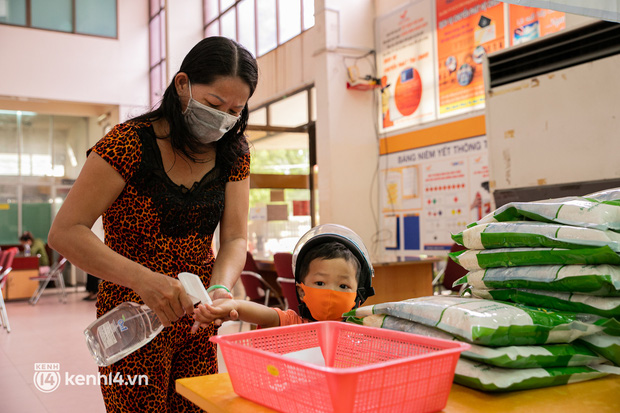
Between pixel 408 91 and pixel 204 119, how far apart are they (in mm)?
5028

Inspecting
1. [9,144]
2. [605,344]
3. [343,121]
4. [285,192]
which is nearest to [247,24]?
[285,192]

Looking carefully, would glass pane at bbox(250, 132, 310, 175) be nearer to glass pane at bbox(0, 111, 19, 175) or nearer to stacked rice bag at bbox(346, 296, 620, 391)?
stacked rice bag at bbox(346, 296, 620, 391)

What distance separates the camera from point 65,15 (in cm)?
1122

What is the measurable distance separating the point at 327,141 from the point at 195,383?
18.4 ft

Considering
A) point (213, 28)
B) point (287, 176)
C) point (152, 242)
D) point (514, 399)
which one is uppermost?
point (213, 28)

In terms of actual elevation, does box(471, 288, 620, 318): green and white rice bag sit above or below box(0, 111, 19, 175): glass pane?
below

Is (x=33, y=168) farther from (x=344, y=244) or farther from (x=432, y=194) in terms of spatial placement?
(x=344, y=244)

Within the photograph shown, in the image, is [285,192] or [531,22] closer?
[531,22]

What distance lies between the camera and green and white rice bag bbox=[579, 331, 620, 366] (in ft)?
3.13

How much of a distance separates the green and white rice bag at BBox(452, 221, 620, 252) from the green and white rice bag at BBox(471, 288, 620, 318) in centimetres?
9

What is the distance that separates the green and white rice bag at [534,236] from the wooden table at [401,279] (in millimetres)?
3209

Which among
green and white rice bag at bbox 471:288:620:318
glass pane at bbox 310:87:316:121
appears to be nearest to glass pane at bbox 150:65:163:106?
glass pane at bbox 310:87:316:121

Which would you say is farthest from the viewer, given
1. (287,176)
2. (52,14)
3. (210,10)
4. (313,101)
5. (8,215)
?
(8,215)

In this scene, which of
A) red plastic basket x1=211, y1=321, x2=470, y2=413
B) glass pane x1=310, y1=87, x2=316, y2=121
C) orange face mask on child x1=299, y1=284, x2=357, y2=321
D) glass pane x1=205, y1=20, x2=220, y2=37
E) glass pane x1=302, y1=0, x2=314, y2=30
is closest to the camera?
red plastic basket x1=211, y1=321, x2=470, y2=413
